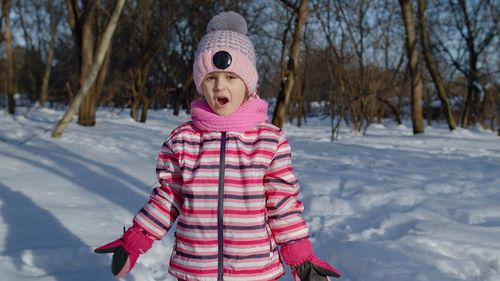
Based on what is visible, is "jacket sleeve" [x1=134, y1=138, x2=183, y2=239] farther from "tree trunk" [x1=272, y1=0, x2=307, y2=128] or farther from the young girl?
"tree trunk" [x1=272, y1=0, x2=307, y2=128]

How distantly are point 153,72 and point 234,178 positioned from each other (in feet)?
90.8

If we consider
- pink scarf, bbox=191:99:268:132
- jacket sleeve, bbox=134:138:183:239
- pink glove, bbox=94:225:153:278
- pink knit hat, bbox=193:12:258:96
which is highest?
pink knit hat, bbox=193:12:258:96

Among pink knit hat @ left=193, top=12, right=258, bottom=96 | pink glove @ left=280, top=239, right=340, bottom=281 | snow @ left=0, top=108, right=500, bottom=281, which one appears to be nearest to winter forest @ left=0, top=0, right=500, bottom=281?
snow @ left=0, top=108, right=500, bottom=281

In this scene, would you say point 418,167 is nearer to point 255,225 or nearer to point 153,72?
point 255,225

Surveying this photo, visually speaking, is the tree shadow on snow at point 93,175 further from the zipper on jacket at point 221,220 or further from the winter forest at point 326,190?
the zipper on jacket at point 221,220

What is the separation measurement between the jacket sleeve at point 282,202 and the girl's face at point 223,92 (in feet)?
0.71

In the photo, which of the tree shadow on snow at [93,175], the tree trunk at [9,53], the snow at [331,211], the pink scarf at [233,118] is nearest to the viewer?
the pink scarf at [233,118]

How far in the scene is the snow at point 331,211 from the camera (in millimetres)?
2465

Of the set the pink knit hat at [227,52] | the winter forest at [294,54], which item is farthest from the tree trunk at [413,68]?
the pink knit hat at [227,52]

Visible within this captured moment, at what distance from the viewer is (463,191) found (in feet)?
13.7

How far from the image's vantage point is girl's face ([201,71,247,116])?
1.52m

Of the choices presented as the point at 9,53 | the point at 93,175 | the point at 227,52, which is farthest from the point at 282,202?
the point at 9,53

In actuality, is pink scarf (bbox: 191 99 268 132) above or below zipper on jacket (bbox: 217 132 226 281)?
above

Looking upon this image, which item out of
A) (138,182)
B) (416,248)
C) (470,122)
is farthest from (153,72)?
(416,248)
